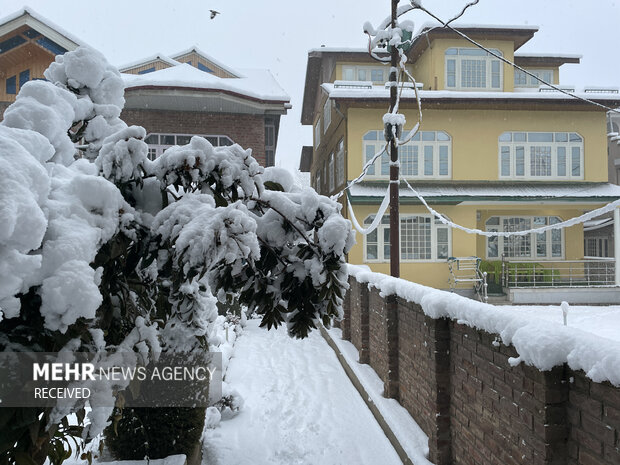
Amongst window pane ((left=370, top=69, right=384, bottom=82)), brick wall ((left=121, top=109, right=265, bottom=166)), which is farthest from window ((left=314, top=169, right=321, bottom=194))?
brick wall ((left=121, top=109, right=265, bottom=166))

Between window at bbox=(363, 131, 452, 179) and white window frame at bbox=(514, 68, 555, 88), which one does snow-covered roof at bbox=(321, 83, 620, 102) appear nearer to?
window at bbox=(363, 131, 452, 179)

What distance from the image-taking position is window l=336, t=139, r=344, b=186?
1892 cm

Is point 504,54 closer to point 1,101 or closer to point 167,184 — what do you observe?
point 1,101

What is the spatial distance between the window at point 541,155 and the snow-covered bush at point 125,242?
58.5ft

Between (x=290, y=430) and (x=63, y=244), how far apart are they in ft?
15.2

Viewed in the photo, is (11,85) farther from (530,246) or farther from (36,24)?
(530,246)

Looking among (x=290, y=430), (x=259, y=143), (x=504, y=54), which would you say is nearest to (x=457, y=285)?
(x=259, y=143)

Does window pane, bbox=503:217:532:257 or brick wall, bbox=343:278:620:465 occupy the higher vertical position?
window pane, bbox=503:217:532:257

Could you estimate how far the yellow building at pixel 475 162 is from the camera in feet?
56.7

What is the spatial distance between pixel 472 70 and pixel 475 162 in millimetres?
4729

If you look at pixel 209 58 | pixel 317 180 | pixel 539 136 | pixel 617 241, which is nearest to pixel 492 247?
pixel 617 241

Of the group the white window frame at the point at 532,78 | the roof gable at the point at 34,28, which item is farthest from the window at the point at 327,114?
the roof gable at the point at 34,28

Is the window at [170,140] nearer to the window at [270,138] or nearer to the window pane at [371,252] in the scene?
the window at [270,138]

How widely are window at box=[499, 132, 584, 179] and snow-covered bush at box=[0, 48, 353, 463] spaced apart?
17.8 m
